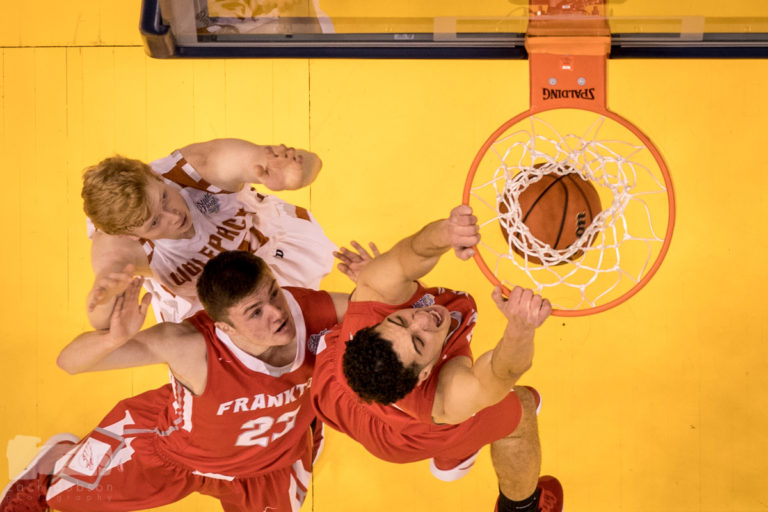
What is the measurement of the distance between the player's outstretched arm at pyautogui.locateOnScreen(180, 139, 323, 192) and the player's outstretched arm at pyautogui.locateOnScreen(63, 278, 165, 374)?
0.60 meters

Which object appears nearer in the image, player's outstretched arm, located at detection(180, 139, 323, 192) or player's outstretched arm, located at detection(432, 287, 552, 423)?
player's outstretched arm, located at detection(432, 287, 552, 423)

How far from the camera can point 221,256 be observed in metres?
2.64

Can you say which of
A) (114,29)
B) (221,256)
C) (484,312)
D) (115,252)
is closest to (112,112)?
(114,29)

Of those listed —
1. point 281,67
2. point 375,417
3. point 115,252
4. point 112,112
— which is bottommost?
point 375,417

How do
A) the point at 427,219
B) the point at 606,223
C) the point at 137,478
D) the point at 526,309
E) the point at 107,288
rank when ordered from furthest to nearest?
the point at 427,219 < the point at 606,223 < the point at 137,478 < the point at 107,288 < the point at 526,309

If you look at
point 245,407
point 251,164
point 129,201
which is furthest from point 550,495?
point 129,201

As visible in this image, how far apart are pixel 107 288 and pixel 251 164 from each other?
2.46ft

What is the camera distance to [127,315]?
2.47 m

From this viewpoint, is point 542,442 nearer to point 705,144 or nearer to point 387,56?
point 705,144

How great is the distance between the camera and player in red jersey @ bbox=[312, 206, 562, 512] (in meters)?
2.31

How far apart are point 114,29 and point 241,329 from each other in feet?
7.33

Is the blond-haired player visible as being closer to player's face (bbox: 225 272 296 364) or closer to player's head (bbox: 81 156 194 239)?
player's head (bbox: 81 156 194 239)

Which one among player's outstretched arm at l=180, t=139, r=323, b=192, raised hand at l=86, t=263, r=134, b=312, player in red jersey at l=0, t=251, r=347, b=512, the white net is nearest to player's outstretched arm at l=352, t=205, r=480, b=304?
player in red jersey at l=0, t=251, r=347, b=512

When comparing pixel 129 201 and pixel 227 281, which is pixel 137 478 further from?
pixel 129 201
